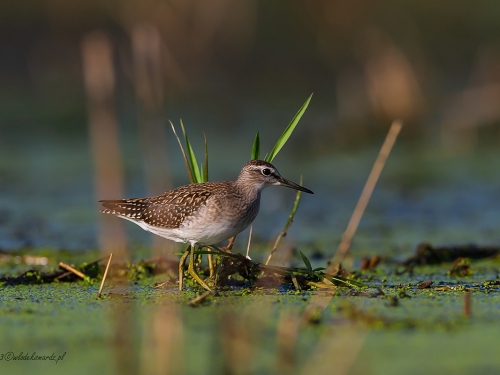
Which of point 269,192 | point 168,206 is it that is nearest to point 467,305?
point 168,206

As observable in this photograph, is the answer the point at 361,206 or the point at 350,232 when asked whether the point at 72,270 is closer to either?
the point at 350,232

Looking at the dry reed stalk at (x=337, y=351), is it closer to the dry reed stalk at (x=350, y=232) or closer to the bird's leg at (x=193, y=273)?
the dry reed stalk at (x=350, y=232)

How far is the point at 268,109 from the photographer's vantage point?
726 inches

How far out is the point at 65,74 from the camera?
19.6 m

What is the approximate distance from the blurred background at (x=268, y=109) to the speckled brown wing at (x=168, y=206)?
2.03 feet

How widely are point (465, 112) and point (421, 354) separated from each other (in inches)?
423

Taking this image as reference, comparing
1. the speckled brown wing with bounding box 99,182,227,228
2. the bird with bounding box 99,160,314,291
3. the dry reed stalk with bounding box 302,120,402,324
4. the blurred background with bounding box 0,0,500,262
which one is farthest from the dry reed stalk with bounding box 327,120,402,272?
the blurred background with bounding box 0,0,500,262

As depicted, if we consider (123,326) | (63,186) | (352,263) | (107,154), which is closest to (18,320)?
(123,326)

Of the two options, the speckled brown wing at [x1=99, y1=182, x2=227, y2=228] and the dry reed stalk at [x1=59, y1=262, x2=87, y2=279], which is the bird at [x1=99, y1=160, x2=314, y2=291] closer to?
the speckled brown wing at [x1=99, y1=182, x2=227, y2=228]

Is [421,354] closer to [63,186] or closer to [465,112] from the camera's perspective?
[63,186]

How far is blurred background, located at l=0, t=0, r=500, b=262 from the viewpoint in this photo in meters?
10.7

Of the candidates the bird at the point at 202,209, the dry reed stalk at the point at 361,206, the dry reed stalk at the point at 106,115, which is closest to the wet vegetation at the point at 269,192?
the dry reed stalk at the point at 106,115

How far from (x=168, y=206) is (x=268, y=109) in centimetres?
1124

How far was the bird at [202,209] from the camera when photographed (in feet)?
23.1
